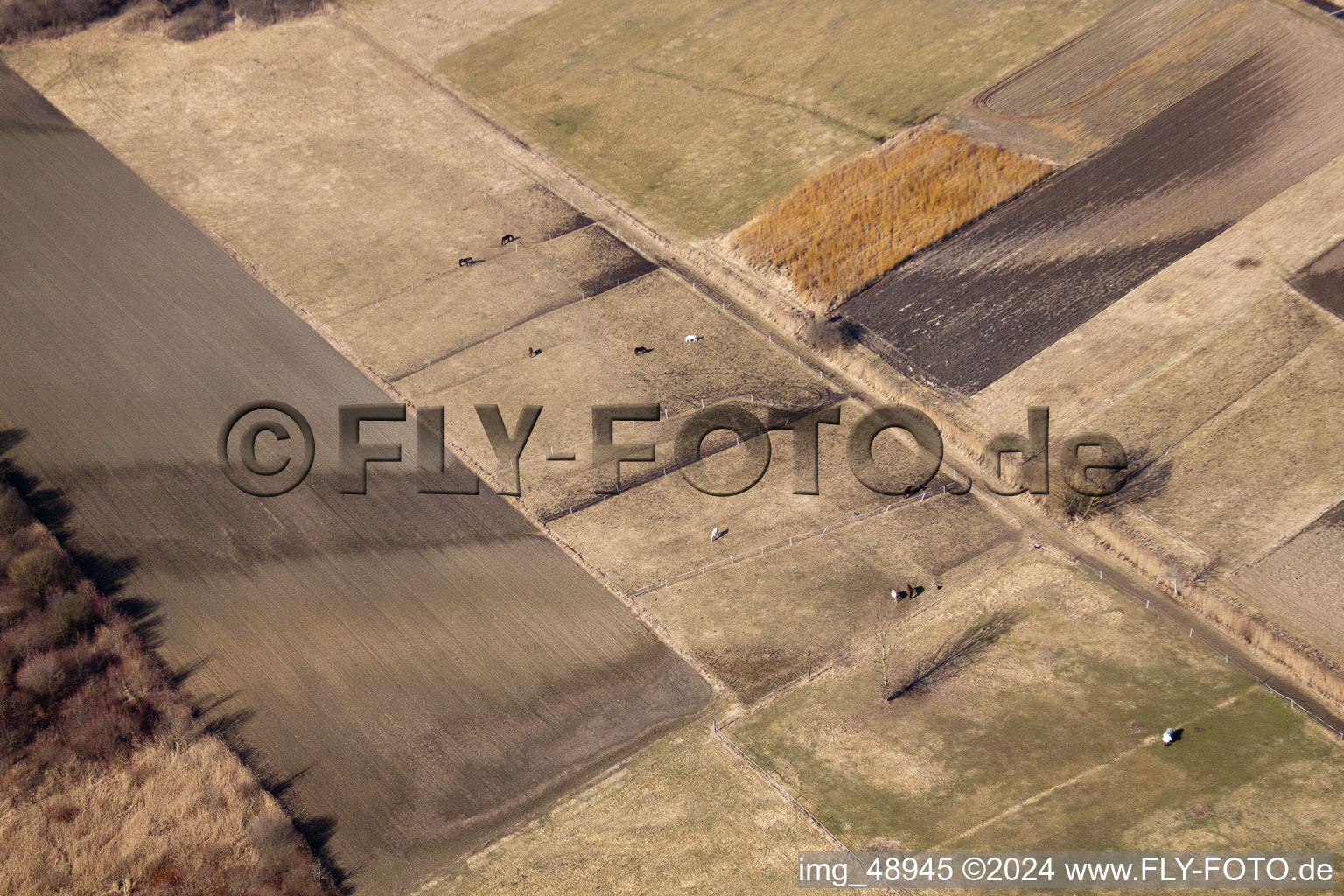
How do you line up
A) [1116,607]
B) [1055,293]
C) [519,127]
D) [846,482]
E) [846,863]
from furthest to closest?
[519,127]
[1055,293]
[846,482]
[1116,607]
[846,863]

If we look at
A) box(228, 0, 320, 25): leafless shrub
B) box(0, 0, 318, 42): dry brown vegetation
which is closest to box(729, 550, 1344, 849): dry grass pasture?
box(228, 0, 320, 25): leafless shrub

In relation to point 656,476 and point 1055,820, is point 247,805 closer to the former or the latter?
point 656,476

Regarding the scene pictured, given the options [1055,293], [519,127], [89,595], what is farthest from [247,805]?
[519,127]

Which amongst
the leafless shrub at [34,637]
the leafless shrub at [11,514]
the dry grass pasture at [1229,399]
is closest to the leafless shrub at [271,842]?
the leafless shrub at [34,637]

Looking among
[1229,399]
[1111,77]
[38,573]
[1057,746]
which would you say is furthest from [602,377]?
[1111,77]

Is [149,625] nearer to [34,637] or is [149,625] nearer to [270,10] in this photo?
[34,637]

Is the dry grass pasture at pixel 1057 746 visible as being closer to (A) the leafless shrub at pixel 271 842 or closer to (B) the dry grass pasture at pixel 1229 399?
(B) the dry grass pasture at pixel 1229 399

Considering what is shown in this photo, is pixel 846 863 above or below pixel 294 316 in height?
below
